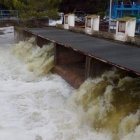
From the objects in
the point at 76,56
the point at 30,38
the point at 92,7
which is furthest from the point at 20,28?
the point at 76,56

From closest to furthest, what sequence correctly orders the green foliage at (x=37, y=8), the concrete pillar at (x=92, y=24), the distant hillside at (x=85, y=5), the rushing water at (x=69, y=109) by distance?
1. the rushing water at (x=69, y=109)
2. the concrete pillar at (x=92, y=24)
3. the green foliage at (x=37, y=8)
4. the distant hillside at (x=85, y=5)

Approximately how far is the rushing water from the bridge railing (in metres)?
13.7

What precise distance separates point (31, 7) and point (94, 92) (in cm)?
1496

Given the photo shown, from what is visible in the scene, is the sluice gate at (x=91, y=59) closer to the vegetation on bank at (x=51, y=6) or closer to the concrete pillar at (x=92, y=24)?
the concrete pillar at (x=92, y=24)

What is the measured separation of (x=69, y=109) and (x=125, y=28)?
430cm

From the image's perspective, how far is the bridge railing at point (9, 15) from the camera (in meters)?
24.2

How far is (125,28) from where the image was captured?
11.4 m

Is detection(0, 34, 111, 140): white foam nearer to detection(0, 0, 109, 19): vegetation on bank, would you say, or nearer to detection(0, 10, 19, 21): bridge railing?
detection(0, 0, 109, 19): vegetation on bank

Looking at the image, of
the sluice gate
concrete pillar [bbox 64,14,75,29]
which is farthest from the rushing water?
concrete pillar [bbox 64,14,75,29]

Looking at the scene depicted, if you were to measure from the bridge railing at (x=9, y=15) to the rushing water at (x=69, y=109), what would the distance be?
1370 cm

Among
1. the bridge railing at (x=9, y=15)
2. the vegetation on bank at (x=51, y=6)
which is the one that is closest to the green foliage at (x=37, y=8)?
the vegetation on bank at (x=51, y=6)

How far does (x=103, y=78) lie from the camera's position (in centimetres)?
896

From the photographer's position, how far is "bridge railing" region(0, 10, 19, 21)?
24.2 meters

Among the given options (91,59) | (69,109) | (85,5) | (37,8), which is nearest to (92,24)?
(91,59)
